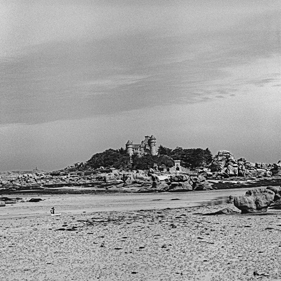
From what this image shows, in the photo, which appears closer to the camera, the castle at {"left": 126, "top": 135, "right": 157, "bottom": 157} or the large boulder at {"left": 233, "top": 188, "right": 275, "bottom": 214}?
the large boulder at {"left": 233, "top": 188, "right": 275, "bottom": 214}

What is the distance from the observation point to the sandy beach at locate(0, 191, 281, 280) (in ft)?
41.7

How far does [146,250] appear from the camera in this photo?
51.3 feet

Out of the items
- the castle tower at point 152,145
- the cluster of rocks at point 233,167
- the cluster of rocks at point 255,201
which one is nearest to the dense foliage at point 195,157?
the castle tower at point 152,145

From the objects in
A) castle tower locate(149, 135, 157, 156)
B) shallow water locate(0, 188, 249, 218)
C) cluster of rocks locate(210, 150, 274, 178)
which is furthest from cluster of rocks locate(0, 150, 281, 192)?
castle tower locate(149, 135, 157, 156)

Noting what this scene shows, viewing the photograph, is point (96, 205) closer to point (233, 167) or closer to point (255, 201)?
point (255, 201)

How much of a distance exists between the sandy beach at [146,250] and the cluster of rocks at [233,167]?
84369 millimetres

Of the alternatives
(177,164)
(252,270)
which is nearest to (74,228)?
(252,270)

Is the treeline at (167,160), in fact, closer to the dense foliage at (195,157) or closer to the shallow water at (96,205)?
the dense foliage at (195,157)

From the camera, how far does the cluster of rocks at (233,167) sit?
11409 cm

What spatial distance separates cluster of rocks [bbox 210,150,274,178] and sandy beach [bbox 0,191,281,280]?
3322 inches

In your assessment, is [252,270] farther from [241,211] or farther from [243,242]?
[241,211]

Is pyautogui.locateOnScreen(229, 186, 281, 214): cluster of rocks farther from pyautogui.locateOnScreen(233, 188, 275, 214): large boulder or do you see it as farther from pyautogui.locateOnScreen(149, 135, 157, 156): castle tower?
pyautogui.locateOnScreen(149, 135, 157, 156): castle tower

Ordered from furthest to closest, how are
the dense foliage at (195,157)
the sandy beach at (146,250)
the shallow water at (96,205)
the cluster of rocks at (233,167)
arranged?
the dense foliage at (195,157), the cluster of rocks at (233,167), the shallow water at (96,205), the sandy beach at (146,250)

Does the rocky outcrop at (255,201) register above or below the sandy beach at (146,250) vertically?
above
